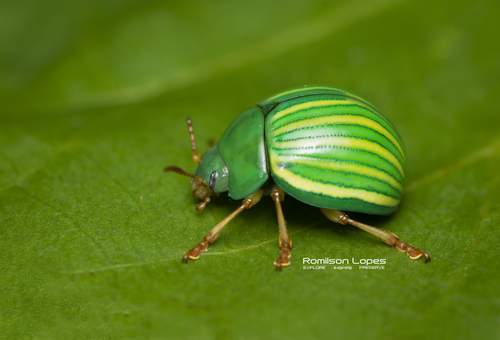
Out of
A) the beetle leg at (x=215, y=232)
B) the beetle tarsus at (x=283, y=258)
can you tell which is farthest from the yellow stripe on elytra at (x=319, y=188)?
the beetle tarsus at (x=283, y=258)

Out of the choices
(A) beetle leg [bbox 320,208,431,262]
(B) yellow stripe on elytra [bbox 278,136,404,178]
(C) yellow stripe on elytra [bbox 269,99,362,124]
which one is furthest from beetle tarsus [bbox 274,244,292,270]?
(C) yellow stripe on elytra [bbox 269,99,362,124]

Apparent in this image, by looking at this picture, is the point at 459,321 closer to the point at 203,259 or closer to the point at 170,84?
the point at 203,259

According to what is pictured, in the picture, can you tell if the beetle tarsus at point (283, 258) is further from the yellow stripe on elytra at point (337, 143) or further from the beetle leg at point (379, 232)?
the yellow stripe on elytra at point (337, 143)

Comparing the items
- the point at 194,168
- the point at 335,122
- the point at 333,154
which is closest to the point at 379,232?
the point at 333,154

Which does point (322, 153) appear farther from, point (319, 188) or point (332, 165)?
point (319, 188)

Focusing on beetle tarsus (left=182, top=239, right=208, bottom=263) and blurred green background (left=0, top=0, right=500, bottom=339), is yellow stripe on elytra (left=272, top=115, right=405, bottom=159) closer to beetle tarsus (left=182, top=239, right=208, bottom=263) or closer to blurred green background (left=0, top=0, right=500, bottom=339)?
blurred green background (left=0, top=0, right=500, bottom=339)
